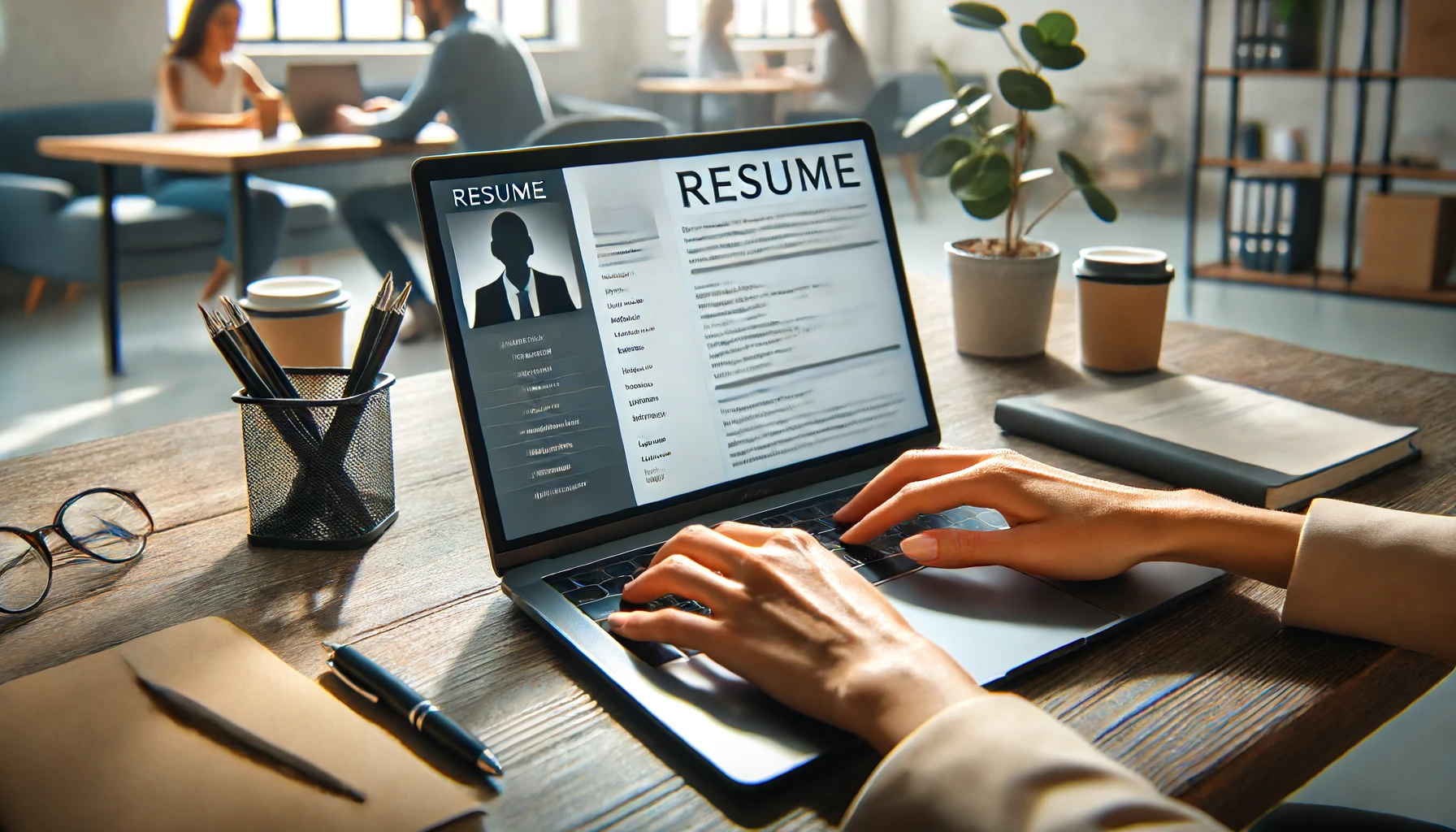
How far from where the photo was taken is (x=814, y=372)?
87 centimetres

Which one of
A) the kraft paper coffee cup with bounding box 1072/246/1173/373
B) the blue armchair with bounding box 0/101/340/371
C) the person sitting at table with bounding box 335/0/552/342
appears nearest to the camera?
the kraft paper coffee cup with bounding box 1072/246/1173/373

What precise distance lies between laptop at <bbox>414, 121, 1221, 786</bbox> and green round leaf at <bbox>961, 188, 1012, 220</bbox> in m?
0.41

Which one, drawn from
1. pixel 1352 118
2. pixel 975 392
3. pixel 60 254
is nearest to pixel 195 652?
pixel 975 392

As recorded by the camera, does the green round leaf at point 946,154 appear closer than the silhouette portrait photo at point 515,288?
No

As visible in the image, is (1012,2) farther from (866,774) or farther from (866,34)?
(866,774)

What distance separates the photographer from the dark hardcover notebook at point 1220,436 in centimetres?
88

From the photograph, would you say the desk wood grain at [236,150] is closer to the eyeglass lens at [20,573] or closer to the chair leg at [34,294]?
the chair leg at [34,294]

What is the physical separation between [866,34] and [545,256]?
30.2ft

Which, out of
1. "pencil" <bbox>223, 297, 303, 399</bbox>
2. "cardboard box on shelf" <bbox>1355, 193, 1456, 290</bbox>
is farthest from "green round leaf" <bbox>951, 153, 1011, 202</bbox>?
"cardboard box on shelf" <bbox>1355, 193, 1456, 290</bbox>

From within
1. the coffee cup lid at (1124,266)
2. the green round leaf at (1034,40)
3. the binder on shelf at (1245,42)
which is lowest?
the coffee cup lid at (1124,266)

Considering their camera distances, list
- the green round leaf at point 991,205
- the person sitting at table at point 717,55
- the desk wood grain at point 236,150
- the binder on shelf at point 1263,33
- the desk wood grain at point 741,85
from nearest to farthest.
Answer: the green round leaf at point 991,205 → the desk wood grain at point 236,150 → the binder on shelf at point 1263,33 → the desk wood grain at point 741,85 → the person sitting at table at point 717,55

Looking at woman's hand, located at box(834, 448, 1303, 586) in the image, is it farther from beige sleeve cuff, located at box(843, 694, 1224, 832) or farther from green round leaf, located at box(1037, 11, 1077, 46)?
green round leaf, located at box(1037, 11, 1077, 46)

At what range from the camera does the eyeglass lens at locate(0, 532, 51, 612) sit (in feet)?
2.30

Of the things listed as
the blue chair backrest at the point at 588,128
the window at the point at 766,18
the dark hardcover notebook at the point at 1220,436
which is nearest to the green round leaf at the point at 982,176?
the dark hardcover notebook at the point at 1220,436
